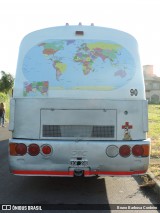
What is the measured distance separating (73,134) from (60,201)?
125 centimetres

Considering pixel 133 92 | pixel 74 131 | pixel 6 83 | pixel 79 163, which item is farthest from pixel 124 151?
pixel 6 83

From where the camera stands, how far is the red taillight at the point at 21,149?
648cm

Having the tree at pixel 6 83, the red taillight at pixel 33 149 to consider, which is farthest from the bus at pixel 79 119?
the tree at pixel 6 83

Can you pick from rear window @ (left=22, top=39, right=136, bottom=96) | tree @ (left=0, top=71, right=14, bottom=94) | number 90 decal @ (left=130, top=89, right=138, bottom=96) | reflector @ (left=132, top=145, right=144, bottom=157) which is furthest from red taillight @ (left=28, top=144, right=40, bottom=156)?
tree @ (left=0, top=71, right=14, bottom=94)

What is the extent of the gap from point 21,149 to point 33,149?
8.6 inches

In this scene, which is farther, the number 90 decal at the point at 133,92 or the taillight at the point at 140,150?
the number 90 decal at the point at 133,92

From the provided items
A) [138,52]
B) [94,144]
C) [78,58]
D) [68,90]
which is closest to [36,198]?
[94,144]

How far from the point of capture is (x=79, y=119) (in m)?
6.57

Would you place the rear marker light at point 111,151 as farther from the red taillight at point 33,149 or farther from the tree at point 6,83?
the tree at point 6,83

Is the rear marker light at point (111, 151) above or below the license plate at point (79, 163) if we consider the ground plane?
above

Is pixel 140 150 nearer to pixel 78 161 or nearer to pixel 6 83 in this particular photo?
pixel 78 161

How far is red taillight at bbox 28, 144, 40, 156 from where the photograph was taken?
21.2ft

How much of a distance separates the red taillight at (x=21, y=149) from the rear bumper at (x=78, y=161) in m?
0.06

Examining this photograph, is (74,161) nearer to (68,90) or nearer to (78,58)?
(68,90)
